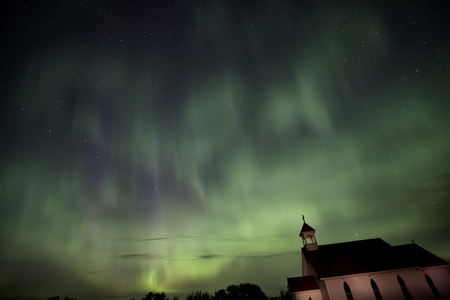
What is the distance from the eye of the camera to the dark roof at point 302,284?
1097 inches

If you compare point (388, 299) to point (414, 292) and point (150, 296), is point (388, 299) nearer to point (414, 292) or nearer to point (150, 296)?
point (414, 292)

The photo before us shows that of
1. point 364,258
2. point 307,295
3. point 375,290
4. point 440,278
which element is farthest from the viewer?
point 364,258

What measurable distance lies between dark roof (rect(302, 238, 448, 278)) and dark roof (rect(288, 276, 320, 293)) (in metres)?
1.44

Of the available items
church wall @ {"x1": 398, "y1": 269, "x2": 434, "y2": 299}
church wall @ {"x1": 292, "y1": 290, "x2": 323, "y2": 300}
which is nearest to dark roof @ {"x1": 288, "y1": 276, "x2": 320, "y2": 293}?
church wall @ {"x1": 292, "y1": 290, "x2": 323, "y2": 300}

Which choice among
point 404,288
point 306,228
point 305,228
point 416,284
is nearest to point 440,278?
point 416,284

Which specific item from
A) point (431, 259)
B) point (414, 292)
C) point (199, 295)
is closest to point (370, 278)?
point (414, 292)

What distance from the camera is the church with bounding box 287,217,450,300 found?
26.3 m

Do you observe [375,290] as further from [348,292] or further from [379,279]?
[348,292]

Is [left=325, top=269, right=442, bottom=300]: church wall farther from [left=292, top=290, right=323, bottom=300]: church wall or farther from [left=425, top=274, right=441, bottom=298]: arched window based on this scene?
[left=292, top=290, right=323, bottom=300]: church wall

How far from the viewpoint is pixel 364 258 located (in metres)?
30.5

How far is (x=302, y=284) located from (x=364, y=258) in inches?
403

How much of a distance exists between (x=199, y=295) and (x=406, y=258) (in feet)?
246

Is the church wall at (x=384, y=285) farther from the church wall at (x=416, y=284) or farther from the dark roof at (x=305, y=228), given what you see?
the dark roof at (x=305, y=228)

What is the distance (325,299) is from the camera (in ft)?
89.0
